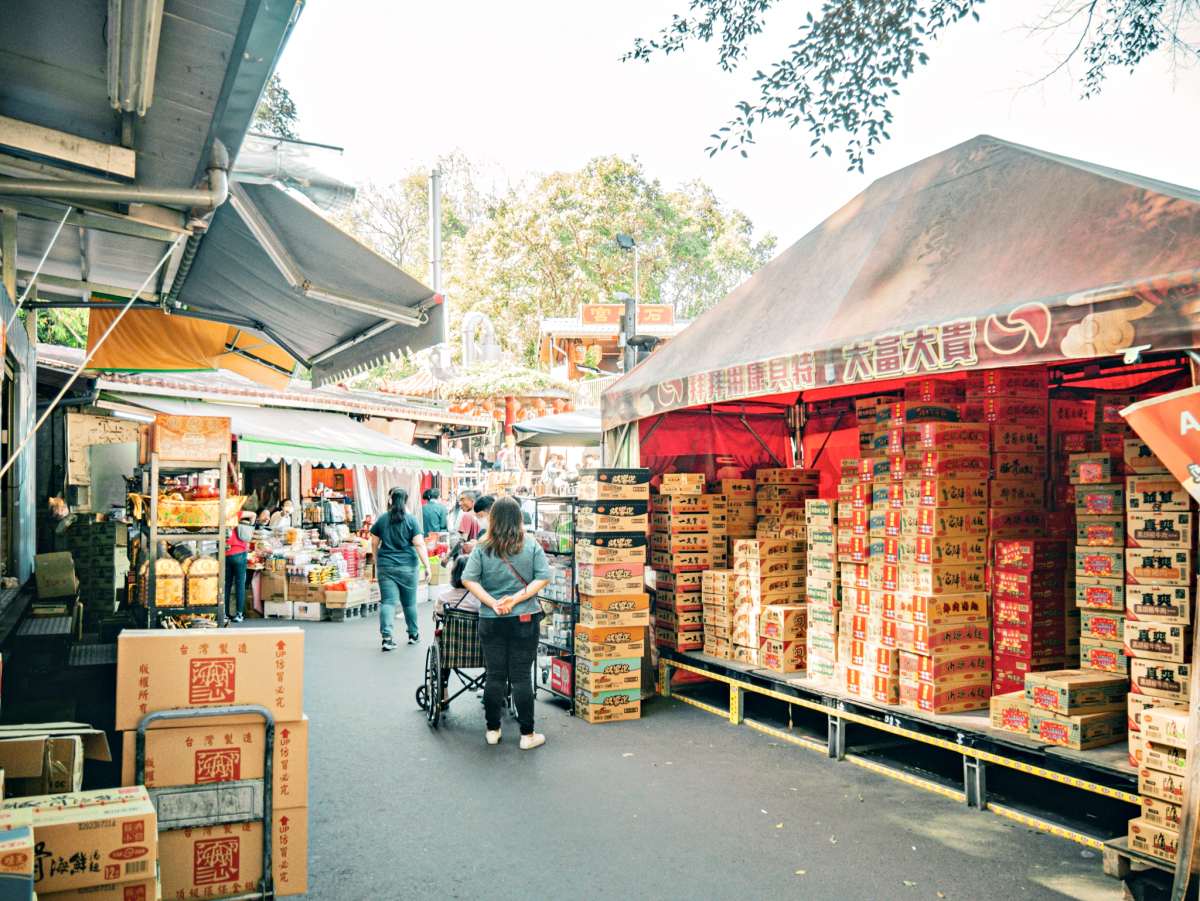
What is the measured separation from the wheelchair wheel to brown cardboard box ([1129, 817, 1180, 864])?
16.6 ft

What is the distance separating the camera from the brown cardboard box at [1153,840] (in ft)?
13.1

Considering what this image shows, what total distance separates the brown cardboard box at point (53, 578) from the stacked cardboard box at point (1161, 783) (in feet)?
24.0

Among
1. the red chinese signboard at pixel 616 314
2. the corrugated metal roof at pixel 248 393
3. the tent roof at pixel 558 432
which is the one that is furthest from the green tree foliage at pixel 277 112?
the red chinese signboard at pixel 616 314

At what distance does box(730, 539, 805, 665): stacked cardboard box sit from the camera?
7590mm

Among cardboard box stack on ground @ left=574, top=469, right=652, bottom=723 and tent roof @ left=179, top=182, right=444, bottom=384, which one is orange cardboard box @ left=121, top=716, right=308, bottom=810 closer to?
tent roof @ left=179, top=182, right=444, bottom=384

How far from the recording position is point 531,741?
22.0 ft

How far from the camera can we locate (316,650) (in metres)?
10.9

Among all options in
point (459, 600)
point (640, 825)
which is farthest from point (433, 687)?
point (640, 825)

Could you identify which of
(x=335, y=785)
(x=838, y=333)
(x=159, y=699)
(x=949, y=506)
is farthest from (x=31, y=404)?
(x=949, y=506)

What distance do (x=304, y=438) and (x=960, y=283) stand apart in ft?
40.4

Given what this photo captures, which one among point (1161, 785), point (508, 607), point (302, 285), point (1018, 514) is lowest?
point (1161, 785)

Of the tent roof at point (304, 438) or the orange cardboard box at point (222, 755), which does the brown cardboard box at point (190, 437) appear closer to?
the orange cardboard box at point (222, 755)

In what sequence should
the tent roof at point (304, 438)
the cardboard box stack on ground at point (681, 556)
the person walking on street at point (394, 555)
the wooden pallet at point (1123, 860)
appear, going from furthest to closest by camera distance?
1. the tent roof at point (304, 438)
2. the person walking on street at point (394, 555)
3. the cardboard box stack on ground at point (681, 556)
4. the wooden pallet at point (1123, 860)

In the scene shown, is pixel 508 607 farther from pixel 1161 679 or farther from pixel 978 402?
pixel 1161 679
